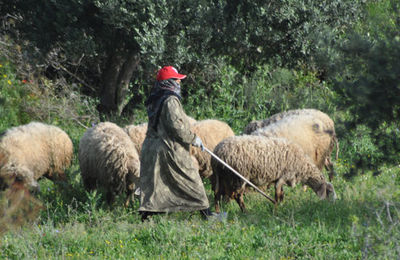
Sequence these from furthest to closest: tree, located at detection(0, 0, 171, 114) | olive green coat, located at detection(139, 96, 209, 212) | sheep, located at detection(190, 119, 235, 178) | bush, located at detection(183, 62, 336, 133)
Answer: bush, located at detection(183, 62, 336, 133) → sheep, located at detection(190, 119, 235, 178) → tree, located at detection(0, 0, 171, 114) → olive green coat, located at detection(139, 96, 209, 212)

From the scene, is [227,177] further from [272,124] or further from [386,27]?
[386,27]

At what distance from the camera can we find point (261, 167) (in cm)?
788

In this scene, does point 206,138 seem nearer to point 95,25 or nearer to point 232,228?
point 95,25

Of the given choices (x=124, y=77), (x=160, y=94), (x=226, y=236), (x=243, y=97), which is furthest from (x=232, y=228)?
(x=243, y=97)

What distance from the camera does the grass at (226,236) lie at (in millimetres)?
5302

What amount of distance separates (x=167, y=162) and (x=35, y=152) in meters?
3.08

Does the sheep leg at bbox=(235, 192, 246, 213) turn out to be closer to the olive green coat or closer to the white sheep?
the olive green coat

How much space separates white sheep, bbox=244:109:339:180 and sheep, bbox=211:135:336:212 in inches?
34.1

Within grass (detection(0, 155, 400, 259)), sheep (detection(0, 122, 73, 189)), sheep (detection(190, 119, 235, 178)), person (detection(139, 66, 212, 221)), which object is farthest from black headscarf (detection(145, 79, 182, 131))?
sheep (detection(0, 122, 73, 189))

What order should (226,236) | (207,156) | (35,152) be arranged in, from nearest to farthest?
(226,236) < (35,152) < (207,156)

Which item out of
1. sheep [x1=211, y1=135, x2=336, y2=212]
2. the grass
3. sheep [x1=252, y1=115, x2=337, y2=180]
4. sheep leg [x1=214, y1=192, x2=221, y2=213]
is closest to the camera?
the grass

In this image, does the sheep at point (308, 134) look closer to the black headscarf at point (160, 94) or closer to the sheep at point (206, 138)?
the sheep at point (206, 138)

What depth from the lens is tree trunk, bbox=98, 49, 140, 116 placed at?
11303mm

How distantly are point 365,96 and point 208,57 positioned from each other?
581 cm
